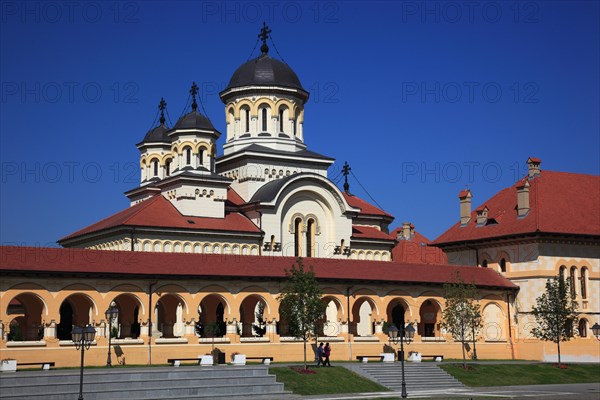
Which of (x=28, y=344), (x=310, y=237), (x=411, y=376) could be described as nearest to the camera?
(x=28, y=344)

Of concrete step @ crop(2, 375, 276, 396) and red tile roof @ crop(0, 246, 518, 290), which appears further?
red tile roof @ crop(0, 246, 518, 290)

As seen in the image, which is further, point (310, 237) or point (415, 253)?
point (415, 253)

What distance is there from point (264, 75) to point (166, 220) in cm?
1503

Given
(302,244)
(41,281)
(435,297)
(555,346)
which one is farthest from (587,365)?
(41,281)

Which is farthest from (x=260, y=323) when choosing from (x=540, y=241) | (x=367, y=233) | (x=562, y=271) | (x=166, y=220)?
(x=367, y=233)

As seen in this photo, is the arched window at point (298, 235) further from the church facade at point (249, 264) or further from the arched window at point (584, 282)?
the arched window at point (584, 282)

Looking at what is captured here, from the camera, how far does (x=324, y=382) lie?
3731cm

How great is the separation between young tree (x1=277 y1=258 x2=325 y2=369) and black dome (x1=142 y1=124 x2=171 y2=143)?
109 feet

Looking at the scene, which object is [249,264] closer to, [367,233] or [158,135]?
[367,233]

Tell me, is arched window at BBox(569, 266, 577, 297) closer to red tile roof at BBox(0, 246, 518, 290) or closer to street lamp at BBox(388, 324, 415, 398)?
red tile roof at BBox(0, 246, 518, 290)

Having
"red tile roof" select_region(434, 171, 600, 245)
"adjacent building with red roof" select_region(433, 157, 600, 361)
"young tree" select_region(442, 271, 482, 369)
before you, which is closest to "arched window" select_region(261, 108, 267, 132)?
"red tile roof" select_region(434, 171, 600, 245)

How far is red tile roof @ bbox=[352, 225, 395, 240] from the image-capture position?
217ft

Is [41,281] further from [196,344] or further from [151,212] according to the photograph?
[151,212]

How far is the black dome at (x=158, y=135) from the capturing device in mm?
73750
